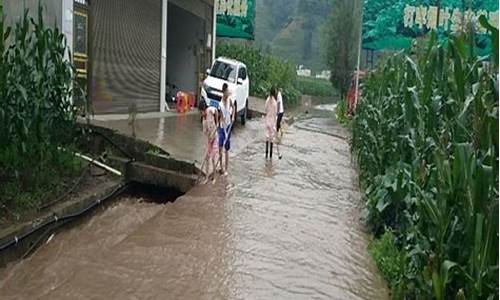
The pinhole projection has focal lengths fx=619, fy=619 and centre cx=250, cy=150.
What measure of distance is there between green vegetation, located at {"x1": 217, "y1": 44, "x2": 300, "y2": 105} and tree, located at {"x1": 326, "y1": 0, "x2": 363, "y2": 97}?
820 cm

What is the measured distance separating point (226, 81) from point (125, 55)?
11.3 ft

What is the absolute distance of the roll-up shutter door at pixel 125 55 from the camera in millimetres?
15148

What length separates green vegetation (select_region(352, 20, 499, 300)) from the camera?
3.74 metres

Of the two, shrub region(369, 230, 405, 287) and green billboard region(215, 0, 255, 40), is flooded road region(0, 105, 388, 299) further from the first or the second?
green billboard region(215, 0, 255, 40)

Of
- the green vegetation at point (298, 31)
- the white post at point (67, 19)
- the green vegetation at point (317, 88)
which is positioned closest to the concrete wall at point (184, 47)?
the white post at point (67, 19)

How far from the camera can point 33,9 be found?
1191 cm

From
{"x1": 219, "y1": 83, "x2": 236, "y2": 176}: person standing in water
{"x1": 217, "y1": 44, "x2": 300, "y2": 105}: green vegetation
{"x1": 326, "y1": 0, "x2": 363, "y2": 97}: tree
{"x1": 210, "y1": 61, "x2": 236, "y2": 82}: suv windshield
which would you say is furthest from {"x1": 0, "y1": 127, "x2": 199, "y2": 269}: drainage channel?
{"x1": 326, "y1": 0, "x2": 363, "y2": 97}: tree

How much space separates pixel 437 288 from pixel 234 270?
2.36 meters

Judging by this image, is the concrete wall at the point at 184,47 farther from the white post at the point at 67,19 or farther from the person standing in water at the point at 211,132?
the person standing in water at the point at 211,132

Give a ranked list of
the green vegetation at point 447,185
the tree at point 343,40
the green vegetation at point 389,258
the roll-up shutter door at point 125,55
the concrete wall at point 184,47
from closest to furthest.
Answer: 1. the green vegetation at point 447,185
2. the green vegetation at point 389,258
3. the roll-up shutter door at point 125,55
4. the concrete wall at point 184,47
5. the tree at point 343,40

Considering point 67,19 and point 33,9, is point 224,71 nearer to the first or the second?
point 67,19

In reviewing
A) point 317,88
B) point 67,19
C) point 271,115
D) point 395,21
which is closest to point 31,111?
point 67,19

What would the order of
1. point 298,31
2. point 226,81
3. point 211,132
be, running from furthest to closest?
point 298,31
point 226,81
point 211,132

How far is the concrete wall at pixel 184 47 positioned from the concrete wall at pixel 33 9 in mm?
11673
